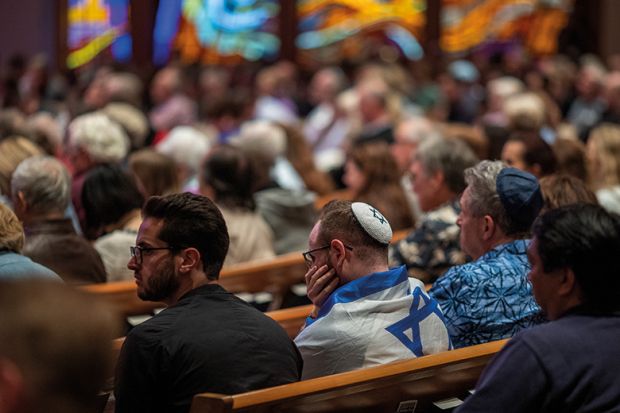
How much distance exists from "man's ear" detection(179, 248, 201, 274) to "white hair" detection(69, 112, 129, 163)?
3.04 meters

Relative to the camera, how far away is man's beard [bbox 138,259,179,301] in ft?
11.7

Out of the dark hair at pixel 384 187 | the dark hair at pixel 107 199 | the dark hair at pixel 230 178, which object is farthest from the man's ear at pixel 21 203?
the dark hair at pixel 384 187

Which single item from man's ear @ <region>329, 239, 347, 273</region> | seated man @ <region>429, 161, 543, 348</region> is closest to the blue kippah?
seated man @ <region>429, 161, 543, 348</region>

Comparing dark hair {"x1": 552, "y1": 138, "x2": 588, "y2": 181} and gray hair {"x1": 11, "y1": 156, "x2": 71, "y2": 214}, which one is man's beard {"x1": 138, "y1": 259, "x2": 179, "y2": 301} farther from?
dark hair {"x1": 552, "y1": 138, "x2": 588, "y2": 181}

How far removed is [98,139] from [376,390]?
3682mm

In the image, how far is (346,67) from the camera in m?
15.1

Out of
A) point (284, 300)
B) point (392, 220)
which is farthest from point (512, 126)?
point (284, 300)

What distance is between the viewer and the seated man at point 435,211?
538 cm

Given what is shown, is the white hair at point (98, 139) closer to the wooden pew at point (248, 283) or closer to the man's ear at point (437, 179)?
the wooden pew at point (248, 283)

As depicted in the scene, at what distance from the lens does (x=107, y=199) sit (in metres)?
5.48

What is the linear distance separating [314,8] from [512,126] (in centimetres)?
761

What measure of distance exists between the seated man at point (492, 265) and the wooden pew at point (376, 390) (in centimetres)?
33

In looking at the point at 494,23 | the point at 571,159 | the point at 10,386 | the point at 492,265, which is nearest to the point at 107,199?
the point at 492,265

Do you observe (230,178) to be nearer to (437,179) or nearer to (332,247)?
(437,179)
